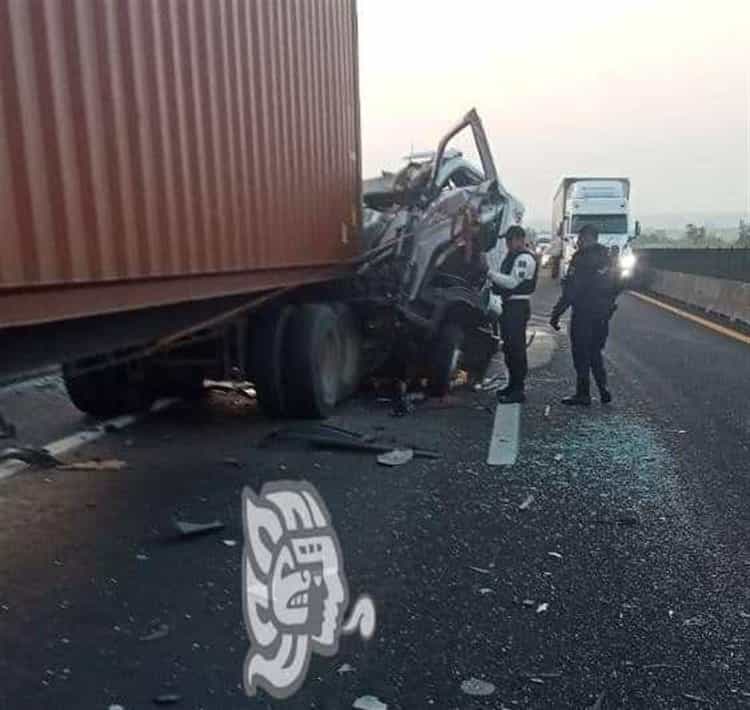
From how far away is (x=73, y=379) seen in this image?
7.68 meters

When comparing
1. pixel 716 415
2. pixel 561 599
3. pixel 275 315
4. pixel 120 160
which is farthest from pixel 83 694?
pixel 716 415

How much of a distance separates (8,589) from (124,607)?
657 mm

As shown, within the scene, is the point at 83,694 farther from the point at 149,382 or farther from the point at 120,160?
the point at 149,382

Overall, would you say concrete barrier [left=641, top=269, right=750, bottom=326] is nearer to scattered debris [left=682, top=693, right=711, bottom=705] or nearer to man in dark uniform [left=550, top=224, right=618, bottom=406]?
man in dark uniform [left=550, top=224, right=618, bottom=406]

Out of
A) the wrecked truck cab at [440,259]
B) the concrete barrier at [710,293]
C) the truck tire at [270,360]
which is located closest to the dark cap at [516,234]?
the wrecked truck cab at [440,259]

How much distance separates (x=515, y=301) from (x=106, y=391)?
13.4 ft

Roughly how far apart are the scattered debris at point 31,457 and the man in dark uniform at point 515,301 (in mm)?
4383

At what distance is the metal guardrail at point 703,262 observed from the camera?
59.3 feet

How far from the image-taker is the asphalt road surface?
3227mm

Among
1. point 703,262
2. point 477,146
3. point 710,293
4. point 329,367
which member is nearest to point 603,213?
point 703,262

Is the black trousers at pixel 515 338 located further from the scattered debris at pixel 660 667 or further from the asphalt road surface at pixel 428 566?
the scattered debris at pixel 660 667

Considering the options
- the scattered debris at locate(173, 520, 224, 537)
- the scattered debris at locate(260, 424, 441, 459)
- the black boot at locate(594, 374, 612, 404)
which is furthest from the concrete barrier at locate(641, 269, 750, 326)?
the scattered debris at locate(173, 520, 224, 537)

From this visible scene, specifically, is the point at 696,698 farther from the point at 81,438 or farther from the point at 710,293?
the point at 710,293

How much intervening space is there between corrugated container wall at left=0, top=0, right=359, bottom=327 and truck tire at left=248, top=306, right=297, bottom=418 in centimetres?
48
